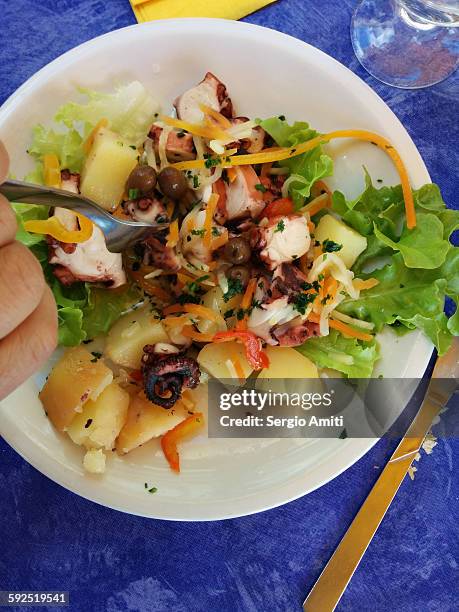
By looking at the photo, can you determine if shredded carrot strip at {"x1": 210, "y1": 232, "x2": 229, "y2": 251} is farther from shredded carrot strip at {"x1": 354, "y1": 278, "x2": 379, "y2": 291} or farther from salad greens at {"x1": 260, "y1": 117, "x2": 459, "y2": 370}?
shredded carrot strip at {"x1": 354, "y1": 278, "x2": 379, "y2": 291}

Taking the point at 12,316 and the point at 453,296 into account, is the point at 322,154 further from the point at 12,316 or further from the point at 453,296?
the point at 12,316

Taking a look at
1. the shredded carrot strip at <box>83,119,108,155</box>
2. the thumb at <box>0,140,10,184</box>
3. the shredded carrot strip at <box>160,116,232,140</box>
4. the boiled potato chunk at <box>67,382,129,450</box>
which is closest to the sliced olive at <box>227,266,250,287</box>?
the shredded carrot strip at <box>160,116,232,140</box>

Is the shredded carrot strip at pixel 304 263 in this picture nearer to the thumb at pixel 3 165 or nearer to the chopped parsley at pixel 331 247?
the chopped parsley at pixel 331 247

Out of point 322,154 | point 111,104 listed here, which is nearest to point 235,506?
point 322,154

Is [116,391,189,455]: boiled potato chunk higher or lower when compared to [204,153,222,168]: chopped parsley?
lower

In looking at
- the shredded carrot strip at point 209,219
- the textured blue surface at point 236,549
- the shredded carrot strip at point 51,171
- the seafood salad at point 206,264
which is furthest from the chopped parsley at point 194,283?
the textured blue surface at point 236,549

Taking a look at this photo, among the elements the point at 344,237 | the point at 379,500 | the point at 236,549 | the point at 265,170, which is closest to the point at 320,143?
the point at 265,170
